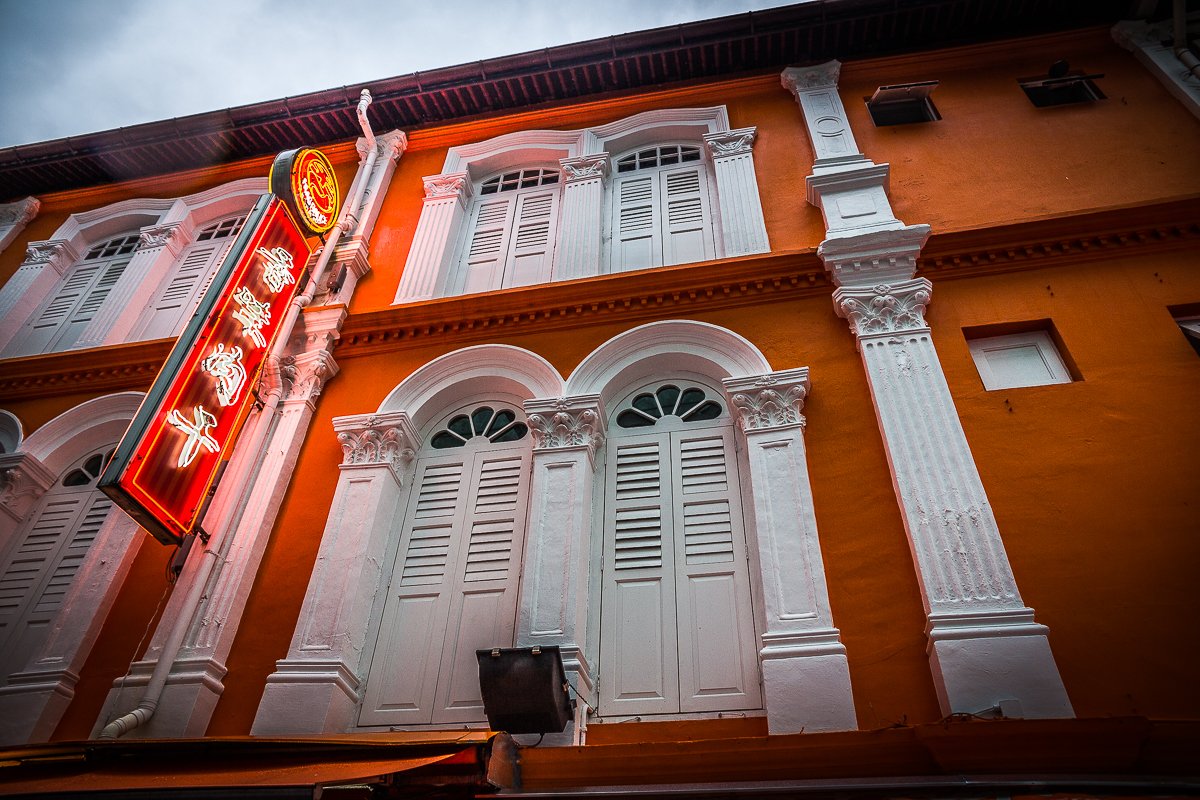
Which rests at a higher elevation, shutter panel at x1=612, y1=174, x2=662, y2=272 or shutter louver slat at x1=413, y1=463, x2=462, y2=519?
shutter panel at x1=612, y1=174, x2=662, y2=272

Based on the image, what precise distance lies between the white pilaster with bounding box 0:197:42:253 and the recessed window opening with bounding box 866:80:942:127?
38.3 ft

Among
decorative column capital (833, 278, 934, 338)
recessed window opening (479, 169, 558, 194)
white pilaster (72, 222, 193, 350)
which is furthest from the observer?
recessed window opening (479, 169, 558, 194)

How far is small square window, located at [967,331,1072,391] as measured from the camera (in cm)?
674

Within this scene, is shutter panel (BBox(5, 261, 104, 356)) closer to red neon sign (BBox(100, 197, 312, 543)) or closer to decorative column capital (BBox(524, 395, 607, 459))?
red neon sign (BBox(100, 197, 312, 543))

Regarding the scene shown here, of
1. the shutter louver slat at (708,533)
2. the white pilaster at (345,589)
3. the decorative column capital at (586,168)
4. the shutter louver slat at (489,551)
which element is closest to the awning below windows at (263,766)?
the white pilaster at (345,589)

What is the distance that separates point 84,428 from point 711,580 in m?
6.82

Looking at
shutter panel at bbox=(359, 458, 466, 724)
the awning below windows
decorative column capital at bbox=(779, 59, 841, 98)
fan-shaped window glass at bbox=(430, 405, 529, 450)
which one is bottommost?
the awning below windows

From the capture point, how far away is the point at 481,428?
7.86 metres

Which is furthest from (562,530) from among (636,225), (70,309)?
(70,309)

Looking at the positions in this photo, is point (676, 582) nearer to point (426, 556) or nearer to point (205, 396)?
point (426, 556)

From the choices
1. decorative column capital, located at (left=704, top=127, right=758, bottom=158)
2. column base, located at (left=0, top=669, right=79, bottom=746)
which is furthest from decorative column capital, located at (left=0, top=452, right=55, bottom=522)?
decorative column capital, located at (left=704, top=127, right=758, bottom=158)

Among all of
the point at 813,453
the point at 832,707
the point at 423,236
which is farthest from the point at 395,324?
the point at 832,707

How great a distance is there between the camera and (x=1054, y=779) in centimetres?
408

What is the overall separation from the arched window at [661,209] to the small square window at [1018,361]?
3.02 m
